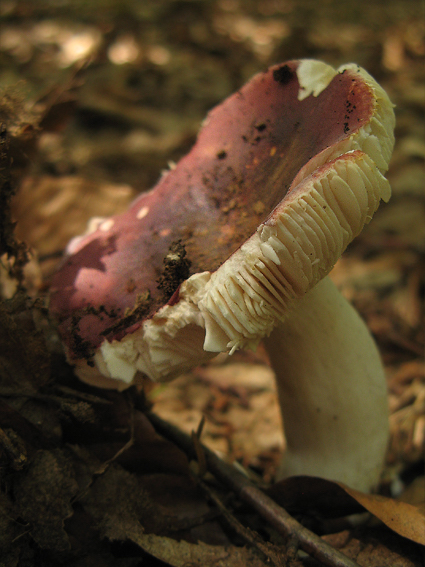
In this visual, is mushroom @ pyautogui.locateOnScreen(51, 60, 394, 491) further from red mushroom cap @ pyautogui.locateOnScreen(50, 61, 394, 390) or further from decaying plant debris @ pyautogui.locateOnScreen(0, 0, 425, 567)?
decaying plant debris @ pyautogui.locateOnScreen(0, 0, 425, 567)

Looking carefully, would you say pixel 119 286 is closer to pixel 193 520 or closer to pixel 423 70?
pixel 193 520

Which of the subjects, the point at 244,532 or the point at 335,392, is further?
the point at 335,392

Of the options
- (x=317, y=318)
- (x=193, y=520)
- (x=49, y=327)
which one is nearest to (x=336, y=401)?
(x=317, y=318)

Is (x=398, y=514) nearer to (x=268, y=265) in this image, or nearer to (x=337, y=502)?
(x=337, y=502)

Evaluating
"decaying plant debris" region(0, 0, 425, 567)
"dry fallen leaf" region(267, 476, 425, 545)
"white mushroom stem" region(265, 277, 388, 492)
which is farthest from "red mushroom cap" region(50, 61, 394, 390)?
"dry fallen leaf" region(267, 476, 425, 545)

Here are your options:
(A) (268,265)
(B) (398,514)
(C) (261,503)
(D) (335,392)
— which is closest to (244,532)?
(C) (261,503)

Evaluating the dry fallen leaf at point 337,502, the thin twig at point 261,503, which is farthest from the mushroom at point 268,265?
the thin twig at point 261,503
